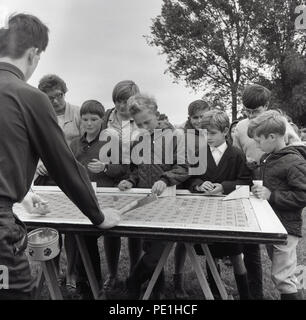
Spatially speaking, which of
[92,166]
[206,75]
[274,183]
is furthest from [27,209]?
[206,75]

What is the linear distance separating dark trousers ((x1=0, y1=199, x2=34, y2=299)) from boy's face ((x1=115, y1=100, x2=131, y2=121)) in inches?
99.4

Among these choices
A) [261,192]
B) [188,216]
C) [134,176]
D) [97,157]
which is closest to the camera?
[188,216]

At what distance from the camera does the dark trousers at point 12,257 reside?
5.71 feet

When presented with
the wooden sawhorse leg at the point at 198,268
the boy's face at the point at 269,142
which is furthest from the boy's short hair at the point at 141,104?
the wooden sawhorse leg at the point at 198,268

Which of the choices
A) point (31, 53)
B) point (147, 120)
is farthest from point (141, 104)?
point (31, 53)

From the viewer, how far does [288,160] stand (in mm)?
3172

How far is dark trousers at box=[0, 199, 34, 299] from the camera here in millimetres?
1741

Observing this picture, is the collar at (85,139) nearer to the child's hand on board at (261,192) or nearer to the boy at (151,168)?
the boy at (151,168)

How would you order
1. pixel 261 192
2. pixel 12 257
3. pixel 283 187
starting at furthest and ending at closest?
pixel 283 187
pixel 261 192
pixel 12 257

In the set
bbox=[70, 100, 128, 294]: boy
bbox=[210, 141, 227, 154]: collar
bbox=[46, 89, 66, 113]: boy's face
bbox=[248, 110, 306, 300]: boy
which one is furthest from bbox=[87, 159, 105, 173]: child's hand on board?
bbox=[248, 110, 306, 300]: boy

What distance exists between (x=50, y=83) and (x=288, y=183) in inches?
99.2

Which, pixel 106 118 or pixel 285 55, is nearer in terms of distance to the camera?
pixel 106 118

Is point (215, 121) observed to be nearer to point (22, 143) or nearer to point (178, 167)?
point (178, 167)

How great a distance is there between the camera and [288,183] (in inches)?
124
